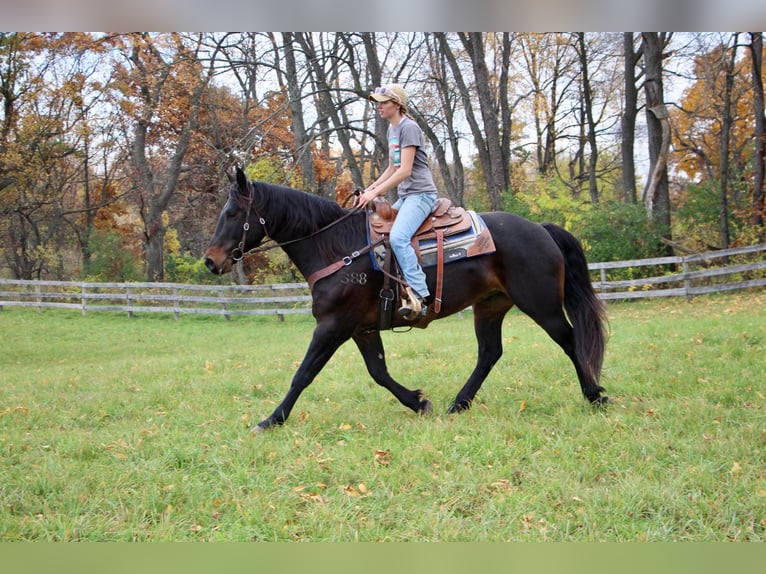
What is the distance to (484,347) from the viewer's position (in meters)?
5.20

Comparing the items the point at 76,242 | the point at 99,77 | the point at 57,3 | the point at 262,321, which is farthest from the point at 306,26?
the point at 76,242

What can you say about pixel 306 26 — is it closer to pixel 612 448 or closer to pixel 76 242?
pixel 612 448

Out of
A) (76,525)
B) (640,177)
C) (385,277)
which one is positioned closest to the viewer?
(76,525)

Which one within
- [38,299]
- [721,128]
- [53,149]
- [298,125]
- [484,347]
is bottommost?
[484,347]

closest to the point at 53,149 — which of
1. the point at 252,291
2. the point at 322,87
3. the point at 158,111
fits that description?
the point at 158,111

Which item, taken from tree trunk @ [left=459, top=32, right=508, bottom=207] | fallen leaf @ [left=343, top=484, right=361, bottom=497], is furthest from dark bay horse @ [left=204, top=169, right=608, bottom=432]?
tree trunk @ [left=459, top=32, right=508, bottom=207]

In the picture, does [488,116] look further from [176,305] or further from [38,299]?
[38,299]

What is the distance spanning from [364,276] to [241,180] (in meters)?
1.28

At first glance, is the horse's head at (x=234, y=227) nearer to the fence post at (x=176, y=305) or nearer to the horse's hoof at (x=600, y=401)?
→ the horse's hoof at (x=600, y=401)

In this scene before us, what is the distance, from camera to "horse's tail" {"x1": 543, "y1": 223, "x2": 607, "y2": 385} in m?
4.79

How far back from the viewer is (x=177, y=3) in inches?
56.5

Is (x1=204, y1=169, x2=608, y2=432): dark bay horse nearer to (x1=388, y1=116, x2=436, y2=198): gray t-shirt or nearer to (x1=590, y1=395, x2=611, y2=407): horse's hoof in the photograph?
(x1=590, y1=395, x2=611, y2=407): horse's hoof

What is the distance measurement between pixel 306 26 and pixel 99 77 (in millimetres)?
20343

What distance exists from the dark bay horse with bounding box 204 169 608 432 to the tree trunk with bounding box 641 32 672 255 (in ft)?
43.1
